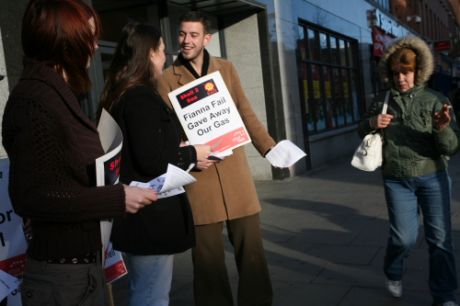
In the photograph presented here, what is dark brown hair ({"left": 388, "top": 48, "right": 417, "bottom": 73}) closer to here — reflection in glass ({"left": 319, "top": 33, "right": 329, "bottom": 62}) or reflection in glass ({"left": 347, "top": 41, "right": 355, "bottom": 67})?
reflection in glass ({"left": 319, "top": 33, "right": 329, "bottom": 62})

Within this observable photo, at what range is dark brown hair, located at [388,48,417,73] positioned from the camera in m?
3.32

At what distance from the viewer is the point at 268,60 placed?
9.20 metres

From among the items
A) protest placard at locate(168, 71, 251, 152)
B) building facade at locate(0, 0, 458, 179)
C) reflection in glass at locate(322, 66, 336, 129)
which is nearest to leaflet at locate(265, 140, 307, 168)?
protest placard at locate(168, 71, 251, 152)

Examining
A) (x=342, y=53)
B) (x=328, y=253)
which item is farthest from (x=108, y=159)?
(x=342, y=53)

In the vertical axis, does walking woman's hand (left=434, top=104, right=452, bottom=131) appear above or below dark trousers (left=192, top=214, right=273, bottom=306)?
above

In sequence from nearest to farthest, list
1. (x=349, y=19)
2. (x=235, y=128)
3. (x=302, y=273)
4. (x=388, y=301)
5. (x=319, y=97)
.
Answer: (x=235, y=128) < (x=388, y=301) < (x=302, y=273) < (x=319, y=97) < (x=349, y=19)

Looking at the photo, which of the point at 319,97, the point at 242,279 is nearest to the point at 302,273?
the point at 242,279

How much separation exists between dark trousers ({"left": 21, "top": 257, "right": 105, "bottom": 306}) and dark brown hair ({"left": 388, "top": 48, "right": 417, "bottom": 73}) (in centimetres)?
247

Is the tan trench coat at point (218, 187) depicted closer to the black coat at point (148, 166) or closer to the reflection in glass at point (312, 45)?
the black coat at point (148, 166)

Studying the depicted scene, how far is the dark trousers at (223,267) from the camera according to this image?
310 cm

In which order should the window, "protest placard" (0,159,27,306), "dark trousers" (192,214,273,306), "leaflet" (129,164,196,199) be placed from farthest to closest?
1. the window
2. "dark trousers" (192,214,273,306)
3. "protest placard" (0,159,27,306)
4. "leaflet" (129,164,196,199)

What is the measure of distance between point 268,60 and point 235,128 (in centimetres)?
647

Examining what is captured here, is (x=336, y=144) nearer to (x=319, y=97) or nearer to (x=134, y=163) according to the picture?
(x=319, y=97)

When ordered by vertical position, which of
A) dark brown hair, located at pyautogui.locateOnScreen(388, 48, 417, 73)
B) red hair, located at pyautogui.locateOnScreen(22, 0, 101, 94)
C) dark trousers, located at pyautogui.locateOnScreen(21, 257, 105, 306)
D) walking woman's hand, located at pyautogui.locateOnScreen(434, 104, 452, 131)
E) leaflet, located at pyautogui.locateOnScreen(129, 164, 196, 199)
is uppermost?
red hair, located at pyautogui.locateOnScreen(22, 0, 101, 94)
